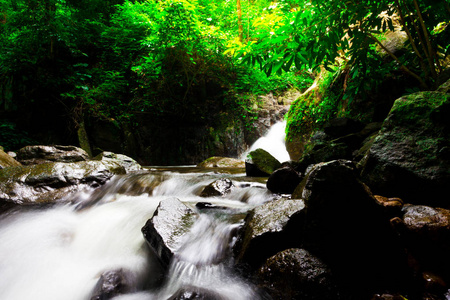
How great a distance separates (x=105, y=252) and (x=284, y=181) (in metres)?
2.90

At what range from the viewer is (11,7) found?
8125mm

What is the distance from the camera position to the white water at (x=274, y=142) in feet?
30.5

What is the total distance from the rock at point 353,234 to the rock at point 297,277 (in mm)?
102

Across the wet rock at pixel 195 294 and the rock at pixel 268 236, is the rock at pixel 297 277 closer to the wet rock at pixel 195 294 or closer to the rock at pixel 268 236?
the rock at pixel 268 236

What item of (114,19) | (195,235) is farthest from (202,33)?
(195,235)

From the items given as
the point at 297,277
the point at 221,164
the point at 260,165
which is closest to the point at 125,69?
the point at 221,164

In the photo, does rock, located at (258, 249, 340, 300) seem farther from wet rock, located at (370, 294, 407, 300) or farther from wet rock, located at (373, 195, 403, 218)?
wet rock, located at (373, 195, 403, 218)

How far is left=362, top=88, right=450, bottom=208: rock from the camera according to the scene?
214 centimetres

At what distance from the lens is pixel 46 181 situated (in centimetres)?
418

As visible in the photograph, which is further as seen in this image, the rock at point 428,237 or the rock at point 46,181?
the rock at point 46,181

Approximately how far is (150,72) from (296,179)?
24.3 ft

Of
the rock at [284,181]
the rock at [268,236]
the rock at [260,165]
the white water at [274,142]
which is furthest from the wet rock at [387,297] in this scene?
the white water at [274,142]

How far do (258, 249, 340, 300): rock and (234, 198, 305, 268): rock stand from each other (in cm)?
12

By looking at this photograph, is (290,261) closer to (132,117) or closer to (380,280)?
(380,280)
